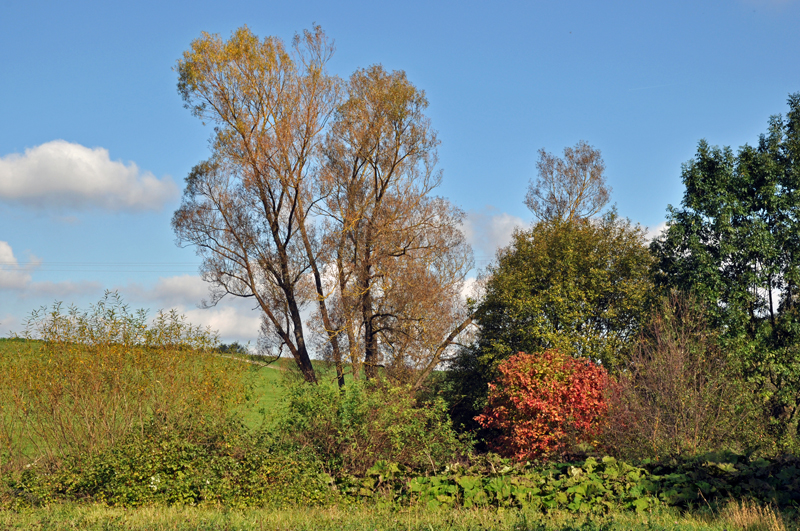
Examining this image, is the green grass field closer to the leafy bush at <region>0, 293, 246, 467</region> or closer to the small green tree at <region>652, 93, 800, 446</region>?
the leafy bush at <region>0, 293, 246, 467</region>

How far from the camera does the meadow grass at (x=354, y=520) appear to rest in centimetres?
700

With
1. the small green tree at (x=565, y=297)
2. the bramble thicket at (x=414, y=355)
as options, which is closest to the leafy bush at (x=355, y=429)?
the bramble thicket at (x=414, y=355)

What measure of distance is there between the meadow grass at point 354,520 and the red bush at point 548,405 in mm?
7257

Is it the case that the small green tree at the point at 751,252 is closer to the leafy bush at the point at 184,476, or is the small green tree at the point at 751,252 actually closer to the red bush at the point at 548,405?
→ the red bush at the point at 548,405

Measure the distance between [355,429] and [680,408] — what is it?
7.40 metres

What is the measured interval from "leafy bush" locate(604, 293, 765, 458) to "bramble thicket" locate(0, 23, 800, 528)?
0.07 meters

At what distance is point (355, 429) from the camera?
1104cm

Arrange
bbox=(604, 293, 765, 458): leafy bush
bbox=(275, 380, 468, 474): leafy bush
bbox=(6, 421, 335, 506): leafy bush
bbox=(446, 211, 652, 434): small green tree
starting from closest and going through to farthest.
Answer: bbox=(6, 421, 335, 506): leafy bush
bbox=(275, 380, 468, 474): leafy bush
bbox=(604, 293, 765, 458): leafy bush
bbox=(446, 211, 652, 434): small green tree

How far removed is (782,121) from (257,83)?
709 inches

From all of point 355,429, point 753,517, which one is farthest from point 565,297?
point 753,517

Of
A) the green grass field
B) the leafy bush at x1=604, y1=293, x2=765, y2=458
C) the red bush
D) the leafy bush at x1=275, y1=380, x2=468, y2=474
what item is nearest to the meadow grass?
the green grass field

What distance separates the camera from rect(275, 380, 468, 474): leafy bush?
10.8 meters

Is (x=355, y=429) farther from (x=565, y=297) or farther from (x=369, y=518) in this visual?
(x=565, y=297)

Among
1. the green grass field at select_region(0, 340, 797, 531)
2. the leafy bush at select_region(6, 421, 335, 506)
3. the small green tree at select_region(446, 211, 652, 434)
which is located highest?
the small green tree at select_region(446, 211, 652, 434)
